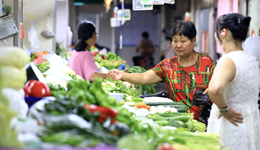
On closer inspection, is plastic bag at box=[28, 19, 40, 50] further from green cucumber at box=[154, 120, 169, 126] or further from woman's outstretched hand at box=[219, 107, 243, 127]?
woman's outstretched hand at box=[219, 107, 243, 127]

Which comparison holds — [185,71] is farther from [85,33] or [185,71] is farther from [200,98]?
[85,33]

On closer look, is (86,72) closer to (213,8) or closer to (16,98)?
(16,98)

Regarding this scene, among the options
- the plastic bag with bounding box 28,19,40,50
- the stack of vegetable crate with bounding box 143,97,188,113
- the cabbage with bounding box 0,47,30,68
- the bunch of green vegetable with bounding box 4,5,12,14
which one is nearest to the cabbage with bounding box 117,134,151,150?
the cabbage with bounding box 0,47,30,68

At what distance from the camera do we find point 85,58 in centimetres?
431

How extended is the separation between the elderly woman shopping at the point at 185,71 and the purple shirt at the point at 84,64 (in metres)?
1.03

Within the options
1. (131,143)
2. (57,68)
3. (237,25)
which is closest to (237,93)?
(237,25)

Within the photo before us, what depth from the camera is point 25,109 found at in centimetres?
165

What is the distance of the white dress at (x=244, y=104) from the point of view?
7.57 ft

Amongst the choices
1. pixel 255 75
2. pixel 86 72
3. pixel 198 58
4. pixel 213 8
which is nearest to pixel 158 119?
pixel 255 75

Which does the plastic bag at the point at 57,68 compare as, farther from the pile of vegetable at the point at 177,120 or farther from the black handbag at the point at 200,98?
the black handbag at the point at 200,98

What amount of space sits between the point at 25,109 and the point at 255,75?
1739 mm

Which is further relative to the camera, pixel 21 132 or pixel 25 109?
pixel 25 109

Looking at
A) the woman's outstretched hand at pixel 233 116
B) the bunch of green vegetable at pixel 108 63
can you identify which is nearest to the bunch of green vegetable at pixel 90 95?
the woman's outstretched hand at pixel 233 116

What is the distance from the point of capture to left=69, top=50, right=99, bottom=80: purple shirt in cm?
430
